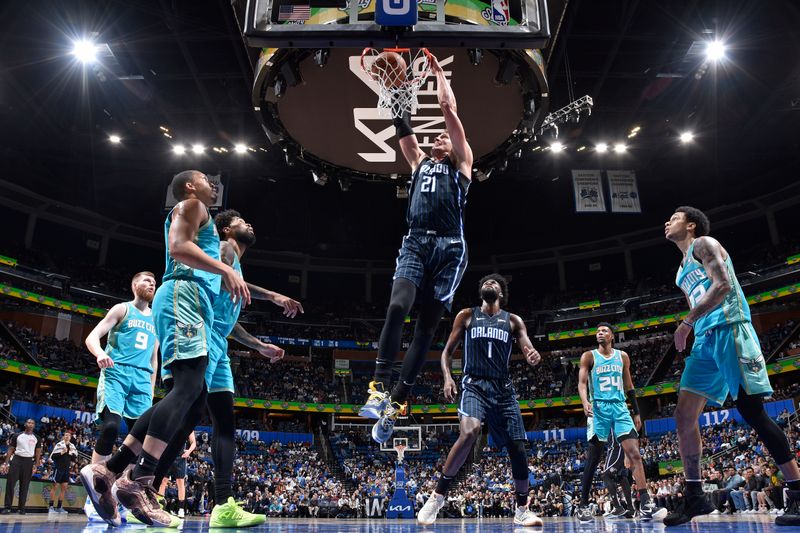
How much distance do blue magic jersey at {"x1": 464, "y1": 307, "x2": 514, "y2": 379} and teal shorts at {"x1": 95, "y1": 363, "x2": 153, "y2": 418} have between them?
3268 mm

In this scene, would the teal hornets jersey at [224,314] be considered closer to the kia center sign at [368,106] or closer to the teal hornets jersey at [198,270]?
the teal hornets jersey at [198,270]

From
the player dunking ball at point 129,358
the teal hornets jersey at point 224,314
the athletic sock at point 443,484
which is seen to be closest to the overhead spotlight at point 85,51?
the player dunking ball at point 129,358

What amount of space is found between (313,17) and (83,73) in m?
17.9

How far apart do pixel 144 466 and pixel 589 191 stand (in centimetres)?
2234

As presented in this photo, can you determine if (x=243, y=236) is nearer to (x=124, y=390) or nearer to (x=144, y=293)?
(x=144, y=293)

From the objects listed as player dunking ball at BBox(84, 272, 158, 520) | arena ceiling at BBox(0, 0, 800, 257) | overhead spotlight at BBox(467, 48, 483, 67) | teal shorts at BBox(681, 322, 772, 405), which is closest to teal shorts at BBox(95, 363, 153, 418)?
player dunking ball at BBox(84, 272, 158, 520)

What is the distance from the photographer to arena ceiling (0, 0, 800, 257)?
1759 centimetres

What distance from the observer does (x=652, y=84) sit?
67.6 ft

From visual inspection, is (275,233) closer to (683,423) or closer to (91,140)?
(91,140)

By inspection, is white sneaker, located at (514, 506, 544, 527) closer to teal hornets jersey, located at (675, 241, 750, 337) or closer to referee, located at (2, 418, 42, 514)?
teal hornets jersey, located at (675, 241, 750, 337)

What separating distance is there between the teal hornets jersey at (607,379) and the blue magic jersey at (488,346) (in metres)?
2.72

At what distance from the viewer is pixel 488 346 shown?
5961 millimetres

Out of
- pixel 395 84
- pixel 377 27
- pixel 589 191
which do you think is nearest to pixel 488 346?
pixel 395 84

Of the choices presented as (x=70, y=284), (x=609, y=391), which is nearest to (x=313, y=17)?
(x=609, y=391)
